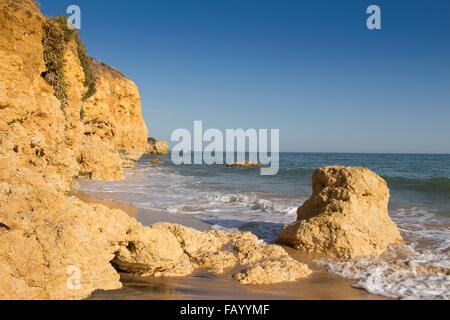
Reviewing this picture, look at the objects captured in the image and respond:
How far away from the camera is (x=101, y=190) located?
13094 millimetres

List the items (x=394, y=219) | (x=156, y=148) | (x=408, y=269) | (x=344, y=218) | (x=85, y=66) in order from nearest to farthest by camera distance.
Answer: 1. (x=408, y=269)
2. (x=344, y=218)
3. (x=394, y=219)
4. (x=85, y=66)
5. (x=156, y=148)

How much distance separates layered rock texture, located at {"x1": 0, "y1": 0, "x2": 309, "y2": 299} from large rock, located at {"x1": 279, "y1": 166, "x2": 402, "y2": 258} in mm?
866

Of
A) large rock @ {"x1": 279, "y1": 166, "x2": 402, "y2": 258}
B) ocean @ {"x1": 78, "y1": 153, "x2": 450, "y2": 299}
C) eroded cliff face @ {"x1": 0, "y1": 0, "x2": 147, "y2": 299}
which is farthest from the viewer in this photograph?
large rock @ {"x1": 279, "y1": 166, "x2": 402, "y2": 258}

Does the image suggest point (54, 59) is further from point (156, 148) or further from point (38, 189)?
point (156, 148)

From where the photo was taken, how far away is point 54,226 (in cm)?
296

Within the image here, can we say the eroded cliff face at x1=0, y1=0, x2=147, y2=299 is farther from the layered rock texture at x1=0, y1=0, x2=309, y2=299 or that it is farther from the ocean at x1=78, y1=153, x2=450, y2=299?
the ocean at x1=78, y1=153, x2=450, y2=299

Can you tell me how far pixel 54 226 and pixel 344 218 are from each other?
4.65m

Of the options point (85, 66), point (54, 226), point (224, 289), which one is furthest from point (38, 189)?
point (85, 66)

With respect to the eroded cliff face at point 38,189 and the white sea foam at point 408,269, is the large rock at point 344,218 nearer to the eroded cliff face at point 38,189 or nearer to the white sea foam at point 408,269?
the white sea foam at point 408,269

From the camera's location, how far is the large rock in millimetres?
5395

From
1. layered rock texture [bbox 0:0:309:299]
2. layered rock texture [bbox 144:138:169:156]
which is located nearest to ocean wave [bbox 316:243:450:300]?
layered rock texture [bbox 0:0:309:299]

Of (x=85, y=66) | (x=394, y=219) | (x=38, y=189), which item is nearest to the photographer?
(x=38, y=189)

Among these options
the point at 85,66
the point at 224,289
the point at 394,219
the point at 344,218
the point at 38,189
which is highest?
the point at 85,66
